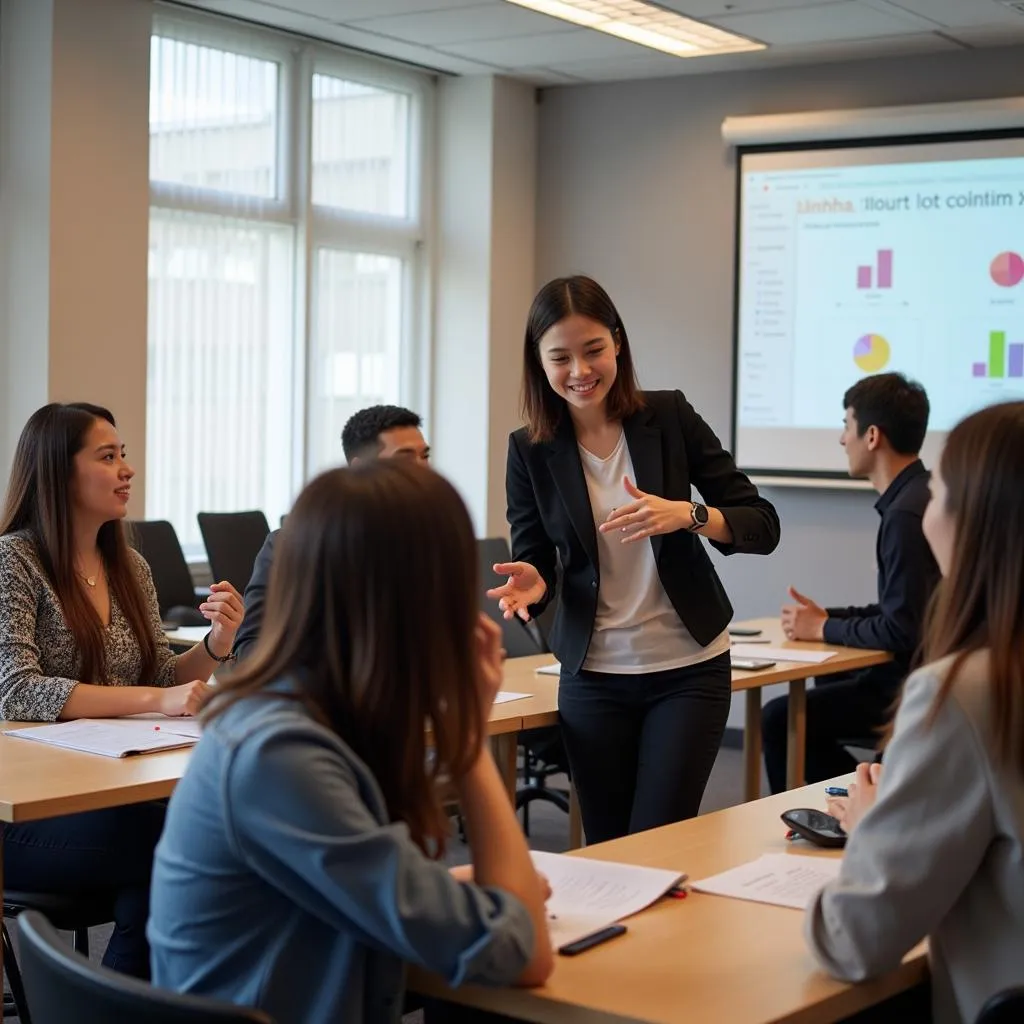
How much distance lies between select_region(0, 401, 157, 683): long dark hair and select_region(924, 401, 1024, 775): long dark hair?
199 cm

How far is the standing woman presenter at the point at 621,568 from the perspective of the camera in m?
2.91

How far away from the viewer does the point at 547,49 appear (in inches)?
249

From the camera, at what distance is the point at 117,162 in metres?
5.46

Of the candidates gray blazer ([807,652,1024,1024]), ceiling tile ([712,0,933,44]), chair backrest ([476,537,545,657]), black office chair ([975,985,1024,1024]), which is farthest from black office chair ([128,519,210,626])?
black office chair ([975,985,1024,1024])

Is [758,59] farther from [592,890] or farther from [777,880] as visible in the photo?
[592,890]

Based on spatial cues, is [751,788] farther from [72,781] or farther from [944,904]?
[944,904]

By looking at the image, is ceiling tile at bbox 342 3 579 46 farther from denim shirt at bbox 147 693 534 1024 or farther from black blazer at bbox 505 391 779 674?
denim shirt at bbox 147 693 534 1024

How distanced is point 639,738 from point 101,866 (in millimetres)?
1017

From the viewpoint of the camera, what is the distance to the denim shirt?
1408 mm

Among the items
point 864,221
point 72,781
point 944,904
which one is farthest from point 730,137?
point 944,904

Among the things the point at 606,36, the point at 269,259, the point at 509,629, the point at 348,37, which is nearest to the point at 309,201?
the point at 269,259

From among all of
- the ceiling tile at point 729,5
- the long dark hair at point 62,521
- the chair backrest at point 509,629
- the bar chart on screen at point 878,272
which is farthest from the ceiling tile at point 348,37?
the long dark hair at point 62,521

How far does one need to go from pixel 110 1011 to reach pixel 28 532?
6.39 feet

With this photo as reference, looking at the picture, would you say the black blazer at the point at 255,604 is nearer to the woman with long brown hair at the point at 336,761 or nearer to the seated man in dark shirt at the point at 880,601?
the woman with long brown hair at the point at 336,761
